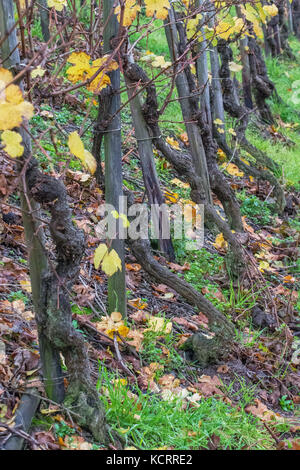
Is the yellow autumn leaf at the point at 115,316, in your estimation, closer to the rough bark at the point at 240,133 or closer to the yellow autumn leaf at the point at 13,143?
the yellow autumn leaf at the point at 13,143

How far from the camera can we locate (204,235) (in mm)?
5336

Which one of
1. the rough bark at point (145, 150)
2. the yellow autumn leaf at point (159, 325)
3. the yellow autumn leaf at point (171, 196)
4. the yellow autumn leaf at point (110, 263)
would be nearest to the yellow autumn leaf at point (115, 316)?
the yellow autumn leaf at point (159, 325)

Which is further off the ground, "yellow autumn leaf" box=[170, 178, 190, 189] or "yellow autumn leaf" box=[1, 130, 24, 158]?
"yellow autumn leaf" box=[170, 178, 190, 189]

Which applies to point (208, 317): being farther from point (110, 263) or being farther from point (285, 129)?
point (285, 129)

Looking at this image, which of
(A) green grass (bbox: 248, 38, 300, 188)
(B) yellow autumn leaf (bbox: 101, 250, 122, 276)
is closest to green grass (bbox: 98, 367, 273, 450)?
(B) yellow autumn leaf (bbox: 101, 250, 122, 276)

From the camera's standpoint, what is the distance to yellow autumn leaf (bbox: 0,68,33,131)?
1661mm

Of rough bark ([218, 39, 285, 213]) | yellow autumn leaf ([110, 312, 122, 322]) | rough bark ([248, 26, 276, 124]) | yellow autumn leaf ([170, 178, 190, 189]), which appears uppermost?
rough bark ([248, 26, 276, 124])

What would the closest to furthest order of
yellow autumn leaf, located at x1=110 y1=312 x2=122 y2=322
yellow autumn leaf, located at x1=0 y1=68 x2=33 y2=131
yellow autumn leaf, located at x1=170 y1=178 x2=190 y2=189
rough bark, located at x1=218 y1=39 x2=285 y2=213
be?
yellow autumn leaf, located at x1=0 y1=68 x2=33 y2=131 → yellow autumn leaf, located at x1=110 y1=312 x2=122 y2=322 → yellow autumn leaf, located at x1=170 y1=178 x2=190 y2=189 → rough bark, located at x1=218 y1=39 x2=285 y2=213

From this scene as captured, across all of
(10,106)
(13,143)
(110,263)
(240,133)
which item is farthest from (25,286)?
(240,133)

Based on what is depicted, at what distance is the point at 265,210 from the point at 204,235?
4.77 feet

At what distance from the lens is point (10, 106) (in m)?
1.67

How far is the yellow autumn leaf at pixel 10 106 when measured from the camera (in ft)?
5.45

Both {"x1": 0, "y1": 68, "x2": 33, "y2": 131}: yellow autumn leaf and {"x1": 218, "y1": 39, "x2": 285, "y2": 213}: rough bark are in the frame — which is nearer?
{"x1": 0, "y1": 68, "x2": 33, "y2": 131}: yellow autumn leaf

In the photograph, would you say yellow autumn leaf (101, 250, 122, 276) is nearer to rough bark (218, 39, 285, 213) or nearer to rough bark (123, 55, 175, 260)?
rough bark (123, 55, 175, 260)
